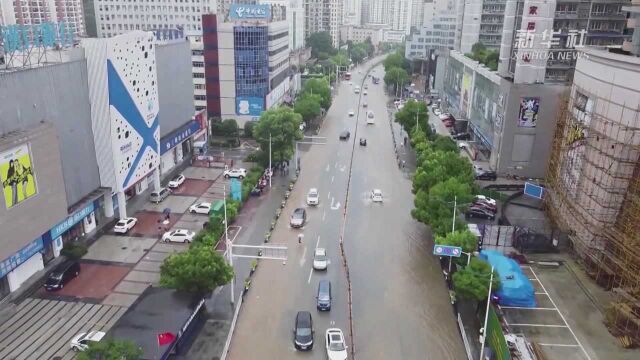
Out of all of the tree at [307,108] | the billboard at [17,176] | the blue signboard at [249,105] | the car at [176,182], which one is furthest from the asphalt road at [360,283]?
the tree at [307,108]

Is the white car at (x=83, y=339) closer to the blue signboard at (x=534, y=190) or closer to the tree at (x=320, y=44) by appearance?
the blue signboard at (x=534, y=190)

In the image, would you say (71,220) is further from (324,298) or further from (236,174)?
(236,174)

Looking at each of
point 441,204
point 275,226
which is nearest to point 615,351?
point 441,204

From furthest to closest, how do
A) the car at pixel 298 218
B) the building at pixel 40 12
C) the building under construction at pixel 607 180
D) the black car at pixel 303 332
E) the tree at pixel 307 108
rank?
the building at pixel 40 12 < the tree at pixel 307 108 < the car at pixel 298 218 < the building under construction at pixel 607 180 < the black car at pixel 303 332

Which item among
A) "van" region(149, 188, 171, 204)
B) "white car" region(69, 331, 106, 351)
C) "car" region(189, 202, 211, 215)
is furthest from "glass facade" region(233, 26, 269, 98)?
"white car" region(69, 331, 106, 351)

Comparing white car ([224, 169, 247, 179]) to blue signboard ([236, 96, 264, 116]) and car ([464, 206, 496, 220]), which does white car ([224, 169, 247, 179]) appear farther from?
car ([464, 206, 496, 220])

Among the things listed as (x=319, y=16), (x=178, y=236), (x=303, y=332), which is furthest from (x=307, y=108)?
(x=319, y=16)

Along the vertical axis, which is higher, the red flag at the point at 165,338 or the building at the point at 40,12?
the building at the point at 40,12
